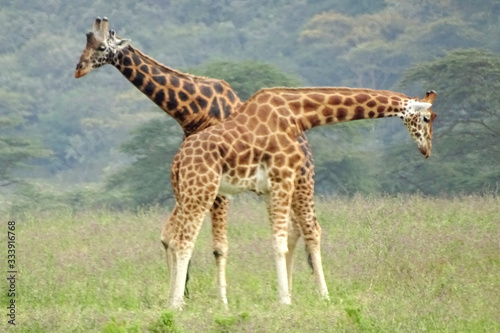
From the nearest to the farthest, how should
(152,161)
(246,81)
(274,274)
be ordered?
(274,274) → (246,81) → (152,161)

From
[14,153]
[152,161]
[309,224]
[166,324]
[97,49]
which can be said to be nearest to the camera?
[166,324]

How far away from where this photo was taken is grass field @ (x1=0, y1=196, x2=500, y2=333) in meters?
8.21

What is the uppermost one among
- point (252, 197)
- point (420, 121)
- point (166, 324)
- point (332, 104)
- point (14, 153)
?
point (332, 104)

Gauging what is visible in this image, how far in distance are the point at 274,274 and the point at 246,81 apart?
43.5 feet

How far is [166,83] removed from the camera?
9.98 metres

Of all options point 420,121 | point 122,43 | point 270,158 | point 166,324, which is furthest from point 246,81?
point 166,324

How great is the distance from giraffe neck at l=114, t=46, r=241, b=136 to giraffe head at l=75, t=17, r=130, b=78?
0.36 ft

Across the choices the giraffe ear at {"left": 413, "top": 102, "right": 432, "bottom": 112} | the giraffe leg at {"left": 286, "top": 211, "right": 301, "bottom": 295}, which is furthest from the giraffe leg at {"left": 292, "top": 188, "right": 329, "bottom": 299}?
the giraffe ear at {"left": 413, "top": 102, "right": 432, "bottom": 112}

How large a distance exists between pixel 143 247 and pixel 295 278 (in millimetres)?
2238

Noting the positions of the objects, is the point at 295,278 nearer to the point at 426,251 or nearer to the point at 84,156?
the point at 426,251

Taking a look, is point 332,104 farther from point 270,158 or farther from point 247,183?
point 247,183

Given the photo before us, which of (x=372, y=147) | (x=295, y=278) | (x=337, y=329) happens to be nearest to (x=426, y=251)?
(x=295, y=278)

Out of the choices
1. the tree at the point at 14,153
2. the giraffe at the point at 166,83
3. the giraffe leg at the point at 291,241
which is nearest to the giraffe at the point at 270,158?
the giraffe leg at the point at 291,241

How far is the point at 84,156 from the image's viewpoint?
36594mm
